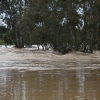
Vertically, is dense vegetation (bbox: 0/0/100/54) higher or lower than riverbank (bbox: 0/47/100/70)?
higher

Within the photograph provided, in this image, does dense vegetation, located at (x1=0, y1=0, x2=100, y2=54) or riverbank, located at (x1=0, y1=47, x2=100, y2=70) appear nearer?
riverbank, located at (x1=0, y1=47, x2=100, y2=70)

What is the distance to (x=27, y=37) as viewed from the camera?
41.0 metres

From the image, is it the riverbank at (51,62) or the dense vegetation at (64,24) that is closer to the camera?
the riverbank at (51,62)

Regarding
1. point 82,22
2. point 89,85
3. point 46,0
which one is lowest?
point 89,85

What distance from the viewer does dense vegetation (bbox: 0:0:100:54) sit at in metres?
35.1

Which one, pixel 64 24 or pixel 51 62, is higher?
pixel 64 24

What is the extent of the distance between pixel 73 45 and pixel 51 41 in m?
2.93

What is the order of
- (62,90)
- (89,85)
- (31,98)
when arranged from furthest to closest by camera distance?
1. (89,85)
2. (62,90)
3. (31,98)

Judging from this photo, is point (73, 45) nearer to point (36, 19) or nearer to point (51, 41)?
point (51, 41)

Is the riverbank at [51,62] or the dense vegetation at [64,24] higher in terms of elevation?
the dense vegetation at [64,24]

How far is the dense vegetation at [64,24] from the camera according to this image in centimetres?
3506

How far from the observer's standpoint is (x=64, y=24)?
117ft

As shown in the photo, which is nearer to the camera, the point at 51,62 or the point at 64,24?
the point at 51,62

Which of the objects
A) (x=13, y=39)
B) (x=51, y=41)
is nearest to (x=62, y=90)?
(x=51, y=41)
